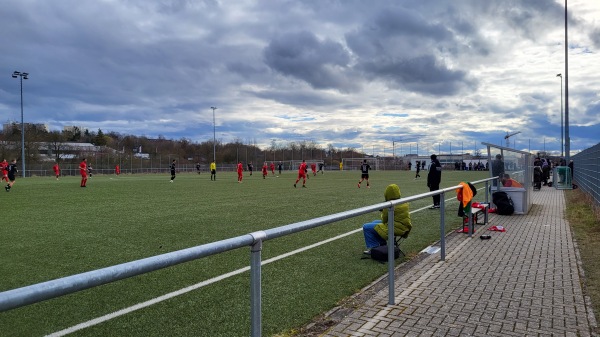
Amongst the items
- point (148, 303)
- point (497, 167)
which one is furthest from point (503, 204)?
point (148, 303)

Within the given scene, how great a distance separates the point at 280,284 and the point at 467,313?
85.1 inches

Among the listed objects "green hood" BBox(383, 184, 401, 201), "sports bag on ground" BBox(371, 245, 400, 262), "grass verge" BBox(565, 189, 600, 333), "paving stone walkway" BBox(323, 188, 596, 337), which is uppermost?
"green hood" BBox(383, 184, 401, 201)

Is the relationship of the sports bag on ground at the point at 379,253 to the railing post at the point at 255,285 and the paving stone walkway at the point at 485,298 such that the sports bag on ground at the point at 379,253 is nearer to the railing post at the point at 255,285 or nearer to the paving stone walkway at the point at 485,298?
the paving stone walkway at the point at 485,298

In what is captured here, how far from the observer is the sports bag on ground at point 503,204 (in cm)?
1213

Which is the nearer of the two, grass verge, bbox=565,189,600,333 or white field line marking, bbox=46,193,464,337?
white field line marking, bbox=46,193,464,337

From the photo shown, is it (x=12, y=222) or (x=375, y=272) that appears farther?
(x=12, y=222)

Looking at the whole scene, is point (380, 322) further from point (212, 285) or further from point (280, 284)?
point (212, 285)

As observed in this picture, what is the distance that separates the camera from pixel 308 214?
1262 centimetres

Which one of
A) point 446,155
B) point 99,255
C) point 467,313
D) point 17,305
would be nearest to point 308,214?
point 99,255

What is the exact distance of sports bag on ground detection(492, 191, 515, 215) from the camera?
12.1 m

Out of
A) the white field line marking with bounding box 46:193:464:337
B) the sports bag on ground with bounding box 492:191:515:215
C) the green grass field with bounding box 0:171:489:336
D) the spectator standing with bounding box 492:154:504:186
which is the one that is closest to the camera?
the white field line marking with bounding box 46:193:464:337

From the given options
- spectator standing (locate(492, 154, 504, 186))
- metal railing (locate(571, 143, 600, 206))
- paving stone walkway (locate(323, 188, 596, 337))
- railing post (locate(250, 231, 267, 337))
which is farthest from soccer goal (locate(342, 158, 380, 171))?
railing post (locate(250, 231, 267, 337))

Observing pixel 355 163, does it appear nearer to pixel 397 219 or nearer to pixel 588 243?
pixel 588 243

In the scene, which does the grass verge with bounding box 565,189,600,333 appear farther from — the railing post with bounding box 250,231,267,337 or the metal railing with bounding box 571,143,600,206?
the railing post with bounding box 250,231,267,337
